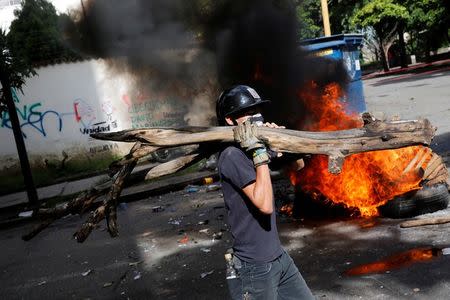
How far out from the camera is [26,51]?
12352mm

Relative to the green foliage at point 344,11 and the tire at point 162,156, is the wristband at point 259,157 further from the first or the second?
the green foliage at point 344,11

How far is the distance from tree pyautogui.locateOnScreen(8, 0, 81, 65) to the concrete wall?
30cm

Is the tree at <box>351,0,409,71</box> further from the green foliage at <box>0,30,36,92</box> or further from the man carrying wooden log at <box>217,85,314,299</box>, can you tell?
the man carrying wooden log at <box>217,85,314,299</box>

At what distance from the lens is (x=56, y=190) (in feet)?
36.0

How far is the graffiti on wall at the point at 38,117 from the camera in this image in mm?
12773

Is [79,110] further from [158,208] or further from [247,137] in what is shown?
[247,137]

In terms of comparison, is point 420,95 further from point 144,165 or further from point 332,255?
point 332,255

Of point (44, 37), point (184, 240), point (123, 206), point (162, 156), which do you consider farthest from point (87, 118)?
point (184, 240)

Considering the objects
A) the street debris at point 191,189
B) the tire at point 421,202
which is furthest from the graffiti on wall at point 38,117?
the tire at point 421,202

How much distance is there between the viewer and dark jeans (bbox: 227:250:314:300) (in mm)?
2537

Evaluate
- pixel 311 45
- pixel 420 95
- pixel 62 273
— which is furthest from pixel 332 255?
pixel 420 95

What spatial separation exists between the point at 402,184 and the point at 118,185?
11.2 feet

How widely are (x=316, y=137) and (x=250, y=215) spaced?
4.91 ft

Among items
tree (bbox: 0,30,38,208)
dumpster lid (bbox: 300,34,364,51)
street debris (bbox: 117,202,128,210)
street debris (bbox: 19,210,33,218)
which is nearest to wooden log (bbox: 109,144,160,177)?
street debris (bbox: 117,202,128,210)
